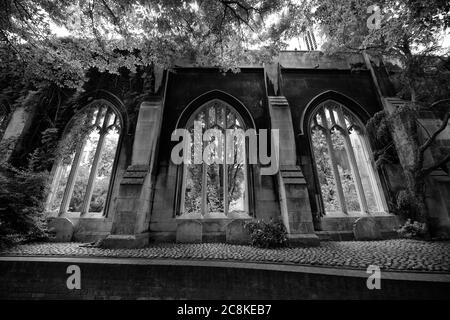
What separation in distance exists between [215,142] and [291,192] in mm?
3983

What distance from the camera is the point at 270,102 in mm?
7211

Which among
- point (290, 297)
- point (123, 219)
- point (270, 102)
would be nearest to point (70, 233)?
point (123, 219)

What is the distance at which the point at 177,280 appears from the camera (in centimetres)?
286

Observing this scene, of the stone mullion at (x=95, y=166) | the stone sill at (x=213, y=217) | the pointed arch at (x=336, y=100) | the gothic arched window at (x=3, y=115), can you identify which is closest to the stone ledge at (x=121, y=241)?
the stone sill at (x=213, y=217)

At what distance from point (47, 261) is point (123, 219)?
7.12ft

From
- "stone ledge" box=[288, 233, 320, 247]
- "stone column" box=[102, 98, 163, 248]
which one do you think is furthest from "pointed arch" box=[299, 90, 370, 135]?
"stone column" box=[102, 98, 163, 248]

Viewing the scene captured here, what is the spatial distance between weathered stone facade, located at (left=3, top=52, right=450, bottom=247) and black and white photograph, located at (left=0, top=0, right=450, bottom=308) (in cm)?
5

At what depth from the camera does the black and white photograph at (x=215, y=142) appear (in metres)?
3.06

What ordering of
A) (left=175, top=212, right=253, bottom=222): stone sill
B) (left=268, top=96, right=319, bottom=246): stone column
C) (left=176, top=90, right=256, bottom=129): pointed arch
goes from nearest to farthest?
(left=268, top=96, right=319, bottom=246): stone column
(left=175, top=212, right=253, bottom=222): stone sill
(left=176, top=90, right=256, bottom=129): pointed arch

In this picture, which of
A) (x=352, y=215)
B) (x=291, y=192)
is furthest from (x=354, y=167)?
(x=291, y=192)

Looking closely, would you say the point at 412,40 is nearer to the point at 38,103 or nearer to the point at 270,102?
the point at 270,102

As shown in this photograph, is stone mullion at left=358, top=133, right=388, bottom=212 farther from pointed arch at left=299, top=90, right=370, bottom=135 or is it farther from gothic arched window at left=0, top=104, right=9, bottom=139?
gothic arched window at left=0, top=104, right=9, bottom=139

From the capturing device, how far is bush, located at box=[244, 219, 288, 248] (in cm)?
520

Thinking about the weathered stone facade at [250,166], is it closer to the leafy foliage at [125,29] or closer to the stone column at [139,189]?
the stone column at [139,189]
